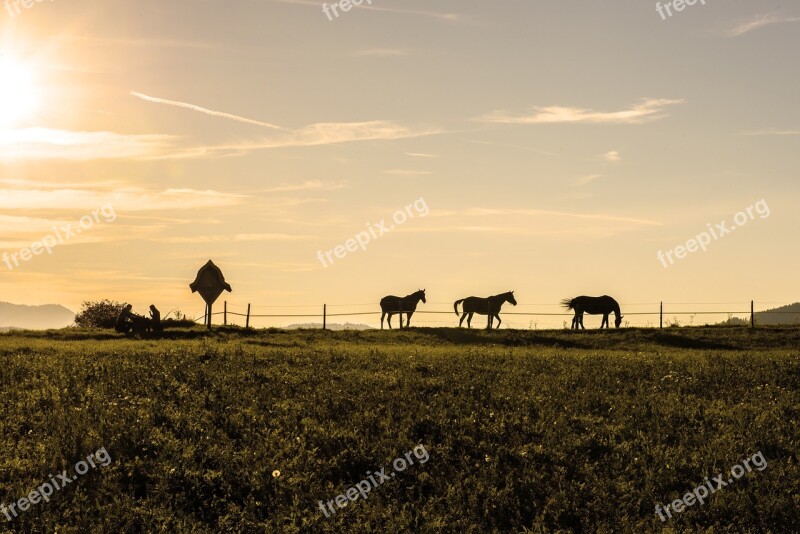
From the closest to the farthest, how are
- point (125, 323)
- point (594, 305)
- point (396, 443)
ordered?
point (396, 443), point (125, 323), point (594, 305)

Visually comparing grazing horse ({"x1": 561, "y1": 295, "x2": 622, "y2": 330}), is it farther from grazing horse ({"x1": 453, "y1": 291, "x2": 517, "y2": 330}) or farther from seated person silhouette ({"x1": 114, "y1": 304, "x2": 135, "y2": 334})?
seated person silhouette ({"x1": 114, "y1": 304, "x2": 135, "y2": 334})

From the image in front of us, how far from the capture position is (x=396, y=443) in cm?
1828

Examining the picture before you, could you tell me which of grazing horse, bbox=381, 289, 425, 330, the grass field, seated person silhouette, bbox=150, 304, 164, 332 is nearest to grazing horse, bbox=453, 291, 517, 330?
grazing horse, bbox=381, 289, 425, 330

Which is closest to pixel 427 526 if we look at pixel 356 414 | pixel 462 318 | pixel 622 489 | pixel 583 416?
pixel 622 489

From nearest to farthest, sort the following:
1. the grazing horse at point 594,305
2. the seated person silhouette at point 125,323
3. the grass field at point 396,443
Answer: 1. the grass field at point 396,443
2. the seated person silhouette at point 125,323
3. the grazing horse at point 594,305

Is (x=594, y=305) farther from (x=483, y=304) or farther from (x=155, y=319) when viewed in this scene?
(x=155, y=319)

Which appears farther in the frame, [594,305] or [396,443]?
[594,305]

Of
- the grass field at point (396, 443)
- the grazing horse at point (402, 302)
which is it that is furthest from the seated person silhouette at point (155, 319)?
the grass field at point (396, 443)

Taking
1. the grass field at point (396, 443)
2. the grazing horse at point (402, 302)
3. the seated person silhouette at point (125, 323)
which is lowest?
the grass field at point (396, 443)

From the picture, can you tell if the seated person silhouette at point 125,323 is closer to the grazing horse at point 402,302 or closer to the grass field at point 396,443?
the grazing horse at point 402,302

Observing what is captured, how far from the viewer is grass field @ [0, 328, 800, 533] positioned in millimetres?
15002

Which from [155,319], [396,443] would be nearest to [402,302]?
[155,319]

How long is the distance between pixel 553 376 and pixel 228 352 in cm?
1155

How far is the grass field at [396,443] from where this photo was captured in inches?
591
